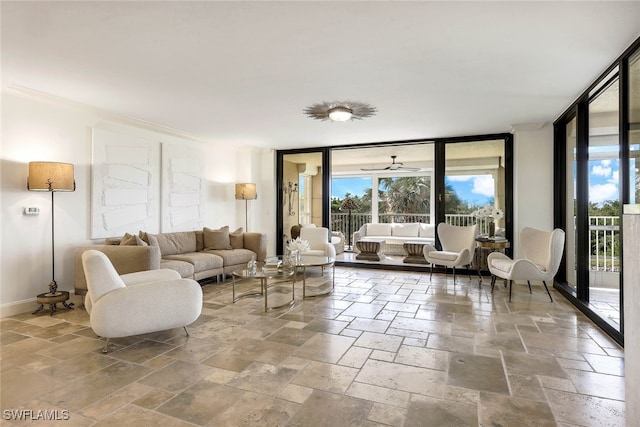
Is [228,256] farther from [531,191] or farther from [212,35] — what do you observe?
[531,191]

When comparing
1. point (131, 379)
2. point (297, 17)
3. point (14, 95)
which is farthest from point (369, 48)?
point (14, 95)

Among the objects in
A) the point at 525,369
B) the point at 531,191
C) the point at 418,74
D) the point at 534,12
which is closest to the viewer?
the point at 534,12

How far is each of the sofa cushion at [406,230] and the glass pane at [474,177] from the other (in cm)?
235

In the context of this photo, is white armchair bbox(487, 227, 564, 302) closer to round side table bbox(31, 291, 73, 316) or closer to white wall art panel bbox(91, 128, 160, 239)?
white wall art panel bbox(91, 128, 160, 239)

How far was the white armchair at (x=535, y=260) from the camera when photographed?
4.45 m

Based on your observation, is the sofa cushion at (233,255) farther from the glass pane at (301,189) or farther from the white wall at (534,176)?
the white wall at (534,176)

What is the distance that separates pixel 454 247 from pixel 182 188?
4846mm

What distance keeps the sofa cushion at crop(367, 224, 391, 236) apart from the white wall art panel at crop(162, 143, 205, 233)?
4.56 metres

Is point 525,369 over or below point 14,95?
below

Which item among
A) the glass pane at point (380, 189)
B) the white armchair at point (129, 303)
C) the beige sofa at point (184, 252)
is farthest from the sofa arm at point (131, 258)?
the glass pane at point (380, 189)

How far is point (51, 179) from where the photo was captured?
12.9 ft

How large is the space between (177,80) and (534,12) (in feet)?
10.3

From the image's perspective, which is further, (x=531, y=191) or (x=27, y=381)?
(x=531, y=191)

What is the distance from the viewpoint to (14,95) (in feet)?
12.9
